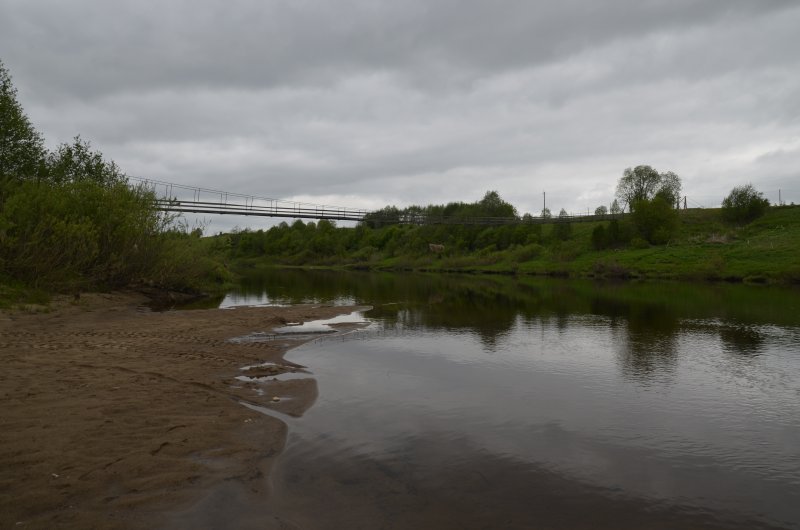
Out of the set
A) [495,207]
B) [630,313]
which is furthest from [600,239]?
[630,313]

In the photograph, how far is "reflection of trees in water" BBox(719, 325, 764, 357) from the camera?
1867cm

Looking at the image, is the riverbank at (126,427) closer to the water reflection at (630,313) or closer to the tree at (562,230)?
the water reflection at (630,313)

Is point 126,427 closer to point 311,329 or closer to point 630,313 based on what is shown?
point 311,329

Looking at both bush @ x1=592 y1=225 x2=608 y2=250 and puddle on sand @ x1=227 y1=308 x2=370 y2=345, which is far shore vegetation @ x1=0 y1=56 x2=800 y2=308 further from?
puddle on sand @ x1=227 y1=308 x2=370 y2=345

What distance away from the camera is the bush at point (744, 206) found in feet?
280

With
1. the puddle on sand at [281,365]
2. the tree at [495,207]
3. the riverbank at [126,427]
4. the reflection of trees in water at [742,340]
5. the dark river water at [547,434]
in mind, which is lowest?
the dark river water at [547,434]

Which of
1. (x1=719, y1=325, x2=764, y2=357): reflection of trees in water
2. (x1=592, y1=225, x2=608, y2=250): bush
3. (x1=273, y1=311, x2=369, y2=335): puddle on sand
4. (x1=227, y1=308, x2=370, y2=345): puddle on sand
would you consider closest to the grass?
(x1=592, y1=225, x2=608, y2=250): bush

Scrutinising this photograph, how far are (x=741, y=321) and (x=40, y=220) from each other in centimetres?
3796

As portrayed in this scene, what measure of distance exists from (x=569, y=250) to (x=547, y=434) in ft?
269

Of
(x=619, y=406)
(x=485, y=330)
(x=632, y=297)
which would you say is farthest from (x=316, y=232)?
(x=619, y=406)

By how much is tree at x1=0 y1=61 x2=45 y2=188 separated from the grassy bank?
1666 cm

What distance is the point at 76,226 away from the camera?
2852 centimetres

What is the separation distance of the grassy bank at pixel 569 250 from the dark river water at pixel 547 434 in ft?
131

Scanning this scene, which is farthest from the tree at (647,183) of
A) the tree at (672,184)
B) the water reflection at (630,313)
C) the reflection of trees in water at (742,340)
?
the reflection of trees in water at (742,340)
